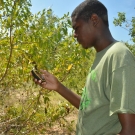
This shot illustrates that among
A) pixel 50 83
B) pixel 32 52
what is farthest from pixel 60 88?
pixel 32 52

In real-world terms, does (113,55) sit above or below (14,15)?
below

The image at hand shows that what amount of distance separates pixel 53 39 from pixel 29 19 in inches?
24.6

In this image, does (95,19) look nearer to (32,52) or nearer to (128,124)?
(128,124)

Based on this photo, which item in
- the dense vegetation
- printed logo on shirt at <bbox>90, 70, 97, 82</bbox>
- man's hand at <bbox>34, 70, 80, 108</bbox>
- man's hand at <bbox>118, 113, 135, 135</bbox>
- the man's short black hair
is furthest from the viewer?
the dense vegetation

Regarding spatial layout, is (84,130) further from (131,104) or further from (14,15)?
(14,15)

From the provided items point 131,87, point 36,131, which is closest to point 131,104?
point 131,87

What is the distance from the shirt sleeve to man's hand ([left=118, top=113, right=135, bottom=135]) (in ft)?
0.07

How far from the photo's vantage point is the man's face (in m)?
1.19

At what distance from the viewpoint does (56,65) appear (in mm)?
2557

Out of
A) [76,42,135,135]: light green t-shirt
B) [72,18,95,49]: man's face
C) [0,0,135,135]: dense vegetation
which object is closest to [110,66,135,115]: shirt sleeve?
[76,42,135,135]: light green t-shirt

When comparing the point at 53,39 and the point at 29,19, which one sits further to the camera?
the point at 29,19

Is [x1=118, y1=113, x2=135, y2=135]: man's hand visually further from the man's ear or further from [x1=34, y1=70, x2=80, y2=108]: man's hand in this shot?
[x1=34, y1=70, x2=80, y2=108]: man's hand

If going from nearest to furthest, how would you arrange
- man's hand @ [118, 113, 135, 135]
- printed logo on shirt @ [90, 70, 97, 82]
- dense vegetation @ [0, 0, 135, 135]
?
man's hand @ [118, 113, 135, 135], printed logo on shirt @ [90, 70, 97, 82], dense vegetation @ [0, 0, 135, 135]

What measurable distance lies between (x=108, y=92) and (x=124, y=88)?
0.11 meters
